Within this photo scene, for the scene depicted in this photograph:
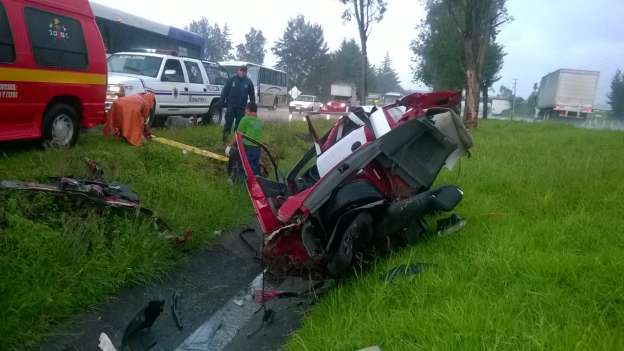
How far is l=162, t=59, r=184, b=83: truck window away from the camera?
1046 cm

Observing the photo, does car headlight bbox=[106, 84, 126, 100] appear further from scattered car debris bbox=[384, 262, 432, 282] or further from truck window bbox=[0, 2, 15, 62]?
scattered car debris bbox=[384, 262, 432, 282]

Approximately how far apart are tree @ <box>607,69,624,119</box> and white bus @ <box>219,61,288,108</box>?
162 feet

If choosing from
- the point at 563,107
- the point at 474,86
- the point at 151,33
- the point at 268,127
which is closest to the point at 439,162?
the point at 268,127

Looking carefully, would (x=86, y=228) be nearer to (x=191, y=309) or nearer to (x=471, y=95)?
(x=191, y=309)

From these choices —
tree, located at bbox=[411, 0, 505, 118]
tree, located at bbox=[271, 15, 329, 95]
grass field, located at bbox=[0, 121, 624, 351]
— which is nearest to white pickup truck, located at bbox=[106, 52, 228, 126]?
grass field, located at bbox=[0, 121, 624, 351]

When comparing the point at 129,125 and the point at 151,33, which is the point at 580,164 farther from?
the point at 151,33

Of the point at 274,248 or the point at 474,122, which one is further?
the point at 474,122

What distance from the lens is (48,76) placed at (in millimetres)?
6289

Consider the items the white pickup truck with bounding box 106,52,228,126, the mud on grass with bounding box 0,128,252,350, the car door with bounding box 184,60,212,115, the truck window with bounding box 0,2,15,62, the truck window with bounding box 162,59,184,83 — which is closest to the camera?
the mud on grass with bounding box 0,128,252,350

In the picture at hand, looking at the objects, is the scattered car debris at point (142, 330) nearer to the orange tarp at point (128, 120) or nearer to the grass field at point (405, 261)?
the grass field at point (405, 261)

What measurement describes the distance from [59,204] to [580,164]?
7698mm

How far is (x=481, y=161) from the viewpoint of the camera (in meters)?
8.73

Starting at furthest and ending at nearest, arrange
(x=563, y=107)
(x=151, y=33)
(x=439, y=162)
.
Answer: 1. (x=563, y=107)
2. (x=151, y=33)
3. (x=439, y=162)

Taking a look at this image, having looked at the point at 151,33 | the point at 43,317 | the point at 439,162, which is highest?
the point at 151,33
